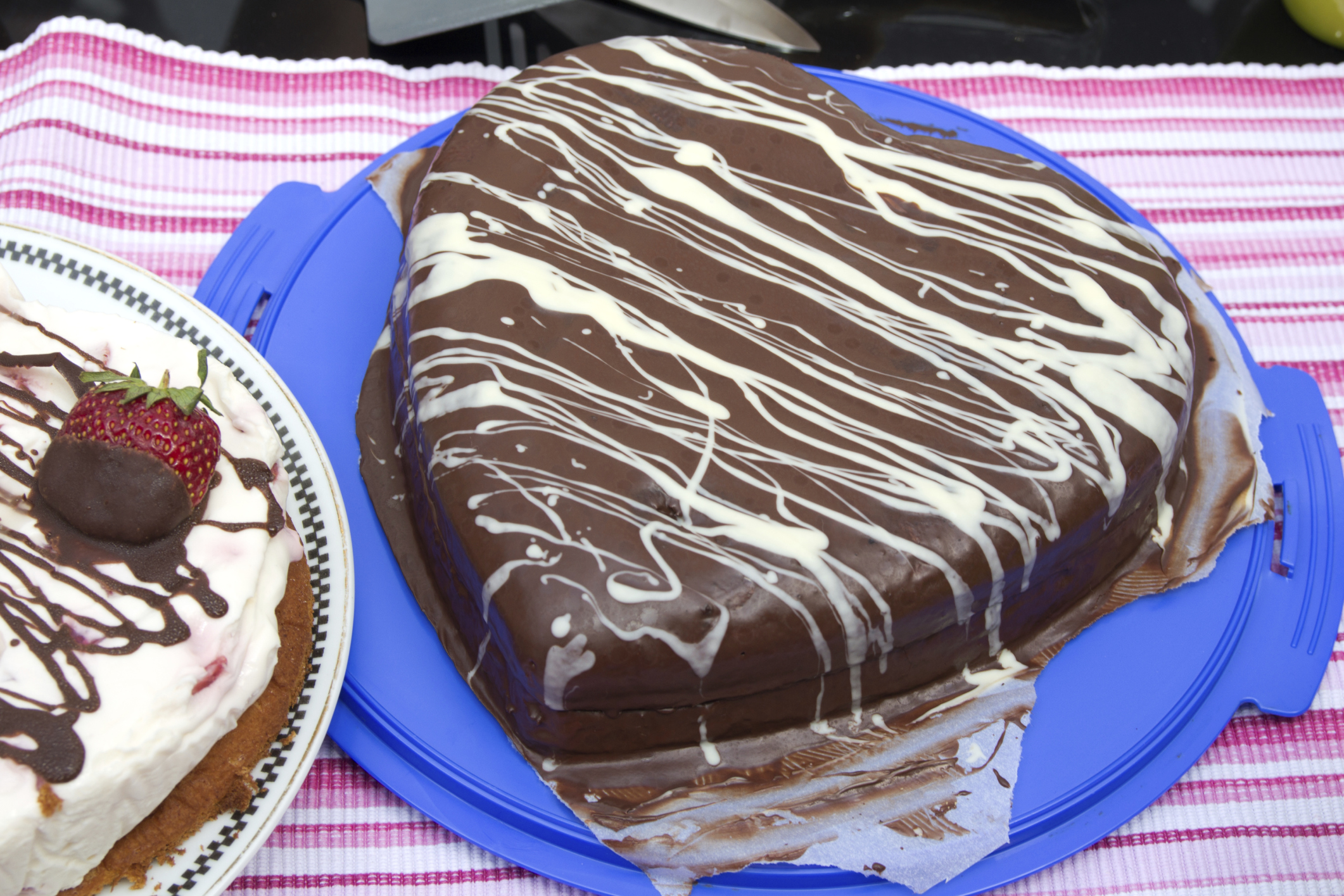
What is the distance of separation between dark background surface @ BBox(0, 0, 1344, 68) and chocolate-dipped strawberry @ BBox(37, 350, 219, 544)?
1318 mm

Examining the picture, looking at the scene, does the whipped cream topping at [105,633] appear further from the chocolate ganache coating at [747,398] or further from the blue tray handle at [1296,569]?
the blue tray handle at [1296,569]

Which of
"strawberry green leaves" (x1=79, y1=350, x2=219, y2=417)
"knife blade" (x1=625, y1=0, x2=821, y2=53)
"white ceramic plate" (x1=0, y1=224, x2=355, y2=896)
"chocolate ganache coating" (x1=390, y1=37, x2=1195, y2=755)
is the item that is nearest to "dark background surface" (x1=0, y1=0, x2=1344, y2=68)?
"knife blade" (x1=625, y1=0, x2=821, y2=53)

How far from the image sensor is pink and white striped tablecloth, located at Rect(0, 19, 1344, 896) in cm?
167

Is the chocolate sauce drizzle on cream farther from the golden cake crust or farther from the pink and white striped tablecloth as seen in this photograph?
the pink and white striped tablecloth

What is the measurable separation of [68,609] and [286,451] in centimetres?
42

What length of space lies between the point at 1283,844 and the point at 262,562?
1.58m

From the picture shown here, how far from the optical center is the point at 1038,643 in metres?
1.74

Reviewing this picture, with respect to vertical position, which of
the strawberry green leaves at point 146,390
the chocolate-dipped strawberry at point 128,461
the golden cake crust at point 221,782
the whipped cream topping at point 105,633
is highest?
the strawberry green leaves at point 146,390

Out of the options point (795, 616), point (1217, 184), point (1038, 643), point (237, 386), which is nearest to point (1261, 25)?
point (1217, 184)

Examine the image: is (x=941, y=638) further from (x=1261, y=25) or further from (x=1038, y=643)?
(x=1261, y=25)

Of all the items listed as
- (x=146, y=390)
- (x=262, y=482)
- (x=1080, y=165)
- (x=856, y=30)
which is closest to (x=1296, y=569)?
(x=1080, y=165)

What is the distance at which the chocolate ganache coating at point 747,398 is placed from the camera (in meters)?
1.48

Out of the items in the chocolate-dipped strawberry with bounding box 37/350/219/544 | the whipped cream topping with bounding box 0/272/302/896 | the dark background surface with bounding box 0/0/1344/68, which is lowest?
the whipped cream topping with bounding box 0/272/302/896

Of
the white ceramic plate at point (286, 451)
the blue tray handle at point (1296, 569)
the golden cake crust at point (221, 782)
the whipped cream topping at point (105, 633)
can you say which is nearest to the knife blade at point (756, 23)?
the blue tray handle at point (1296, 569)
